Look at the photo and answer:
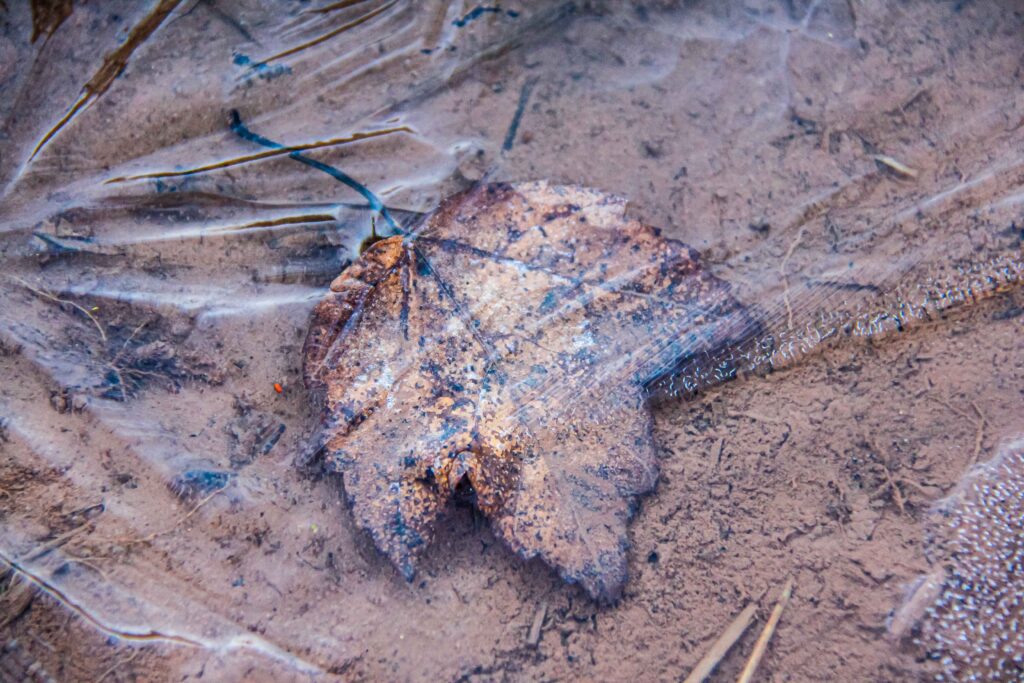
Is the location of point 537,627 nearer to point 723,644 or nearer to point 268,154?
point 723,644

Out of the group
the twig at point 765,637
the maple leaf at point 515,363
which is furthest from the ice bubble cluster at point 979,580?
the maple leaf at point 515,363

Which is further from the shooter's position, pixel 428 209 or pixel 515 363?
pixel 428 209

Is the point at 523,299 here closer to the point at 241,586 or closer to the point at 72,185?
the point at 241,586

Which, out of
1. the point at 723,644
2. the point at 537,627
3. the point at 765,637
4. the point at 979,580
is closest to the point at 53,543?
the point at 537,627

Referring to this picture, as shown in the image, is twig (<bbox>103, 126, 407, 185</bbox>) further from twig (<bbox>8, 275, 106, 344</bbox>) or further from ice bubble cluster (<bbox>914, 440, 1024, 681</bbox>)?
ice bubble cluster (<bbox>914, 440, 1024, 681</bbox>)

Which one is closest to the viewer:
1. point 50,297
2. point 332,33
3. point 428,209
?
point 50,297

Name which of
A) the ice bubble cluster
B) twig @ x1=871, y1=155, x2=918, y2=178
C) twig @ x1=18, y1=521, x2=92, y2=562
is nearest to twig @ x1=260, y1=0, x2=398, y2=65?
twig @ x1=18, y1=521, x2=92, y2=562

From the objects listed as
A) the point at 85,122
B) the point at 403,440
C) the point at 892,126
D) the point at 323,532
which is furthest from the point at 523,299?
the point at 85,122
